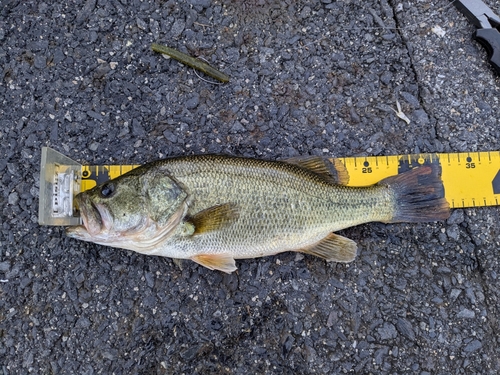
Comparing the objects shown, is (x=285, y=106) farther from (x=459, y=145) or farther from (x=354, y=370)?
(x=354, y=370)

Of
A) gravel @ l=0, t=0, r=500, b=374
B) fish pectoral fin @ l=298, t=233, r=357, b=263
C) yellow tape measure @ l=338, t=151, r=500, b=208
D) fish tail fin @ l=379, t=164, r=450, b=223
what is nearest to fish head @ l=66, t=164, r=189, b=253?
gravel @ l=0, t=0, r=500, b=374

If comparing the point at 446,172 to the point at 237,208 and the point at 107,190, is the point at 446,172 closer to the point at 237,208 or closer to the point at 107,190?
the point at 237,208

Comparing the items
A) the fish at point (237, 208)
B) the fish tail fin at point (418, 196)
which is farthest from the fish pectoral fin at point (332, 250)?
the fish tail fin at point (418, 196)

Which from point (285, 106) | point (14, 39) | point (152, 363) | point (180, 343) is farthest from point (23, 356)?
point (285, 106)

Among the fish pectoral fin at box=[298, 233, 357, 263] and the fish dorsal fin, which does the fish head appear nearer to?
the fish dorsal fin

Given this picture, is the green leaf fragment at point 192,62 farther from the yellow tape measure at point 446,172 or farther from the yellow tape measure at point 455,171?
the yellow tape measure at point 455,171

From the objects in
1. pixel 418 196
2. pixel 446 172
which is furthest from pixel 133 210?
pixel 446 172
